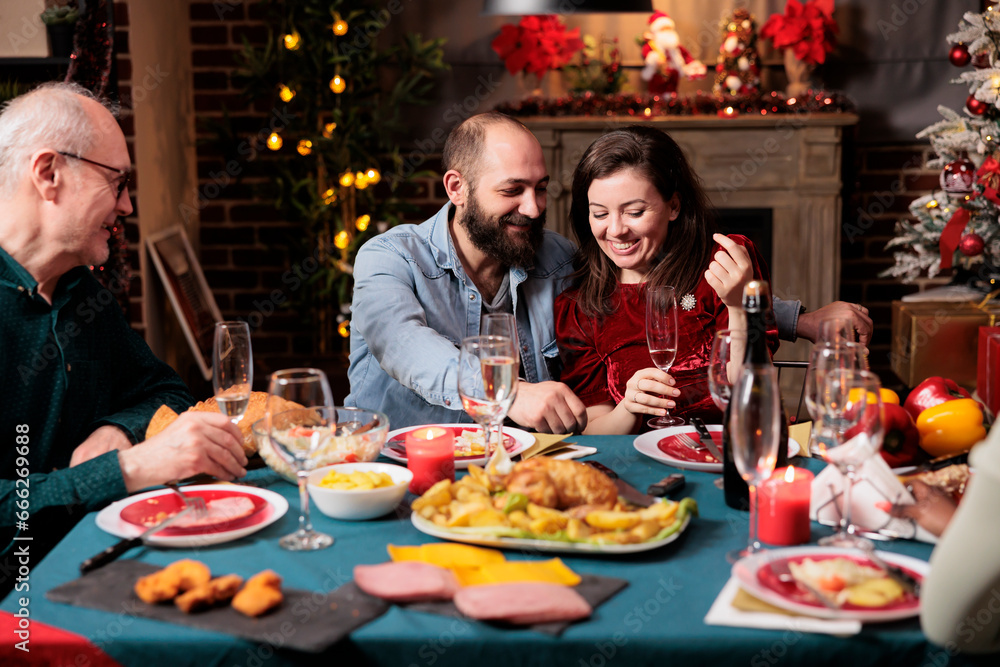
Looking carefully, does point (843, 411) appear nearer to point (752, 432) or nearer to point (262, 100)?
point (752, 432)

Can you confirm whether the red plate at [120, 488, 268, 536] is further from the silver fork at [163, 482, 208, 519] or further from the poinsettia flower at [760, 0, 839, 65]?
the poinsettia flower at [760, 0, 839, 65]

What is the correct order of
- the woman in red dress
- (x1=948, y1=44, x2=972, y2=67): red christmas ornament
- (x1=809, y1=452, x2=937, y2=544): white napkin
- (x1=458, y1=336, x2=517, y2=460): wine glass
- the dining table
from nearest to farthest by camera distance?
the dining table
(x1=809, y1=452, x2=937, y2=544): white napkin
(x1=458, y1=336, x2=517, y2=460): wine glass
the woman in red dress
(x1=948, y1=44, x2=972, y2=67): red christmas ornament

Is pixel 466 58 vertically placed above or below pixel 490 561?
above

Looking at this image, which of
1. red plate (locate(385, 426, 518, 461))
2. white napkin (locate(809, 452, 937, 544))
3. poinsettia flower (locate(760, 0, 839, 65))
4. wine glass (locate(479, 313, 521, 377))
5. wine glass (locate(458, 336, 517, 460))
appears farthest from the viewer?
poinsettia flower (locate(760, 0, 839, 65))

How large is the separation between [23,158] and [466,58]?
127 inches

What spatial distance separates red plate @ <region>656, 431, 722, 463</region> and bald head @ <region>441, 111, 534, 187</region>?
3.08 feet

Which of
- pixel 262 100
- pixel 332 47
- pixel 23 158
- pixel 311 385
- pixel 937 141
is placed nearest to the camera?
pixel 311 385

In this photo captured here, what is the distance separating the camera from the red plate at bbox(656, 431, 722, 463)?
5.07ft

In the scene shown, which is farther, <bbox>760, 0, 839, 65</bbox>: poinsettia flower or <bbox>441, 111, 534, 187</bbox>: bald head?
<bbox>760, 0, 839, 65</bbox>: poinsettia flower

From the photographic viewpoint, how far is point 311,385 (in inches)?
49.0

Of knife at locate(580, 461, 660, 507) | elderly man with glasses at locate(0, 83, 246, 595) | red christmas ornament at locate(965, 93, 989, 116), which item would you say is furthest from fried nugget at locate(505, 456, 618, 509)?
red christmas ornament at locate(965, 93, 989, 116)

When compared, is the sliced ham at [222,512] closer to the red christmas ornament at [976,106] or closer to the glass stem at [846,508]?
the glass stem at [846,508]

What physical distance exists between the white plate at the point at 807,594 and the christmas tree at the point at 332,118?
3220 mm

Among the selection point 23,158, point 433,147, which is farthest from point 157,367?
point 433,147
